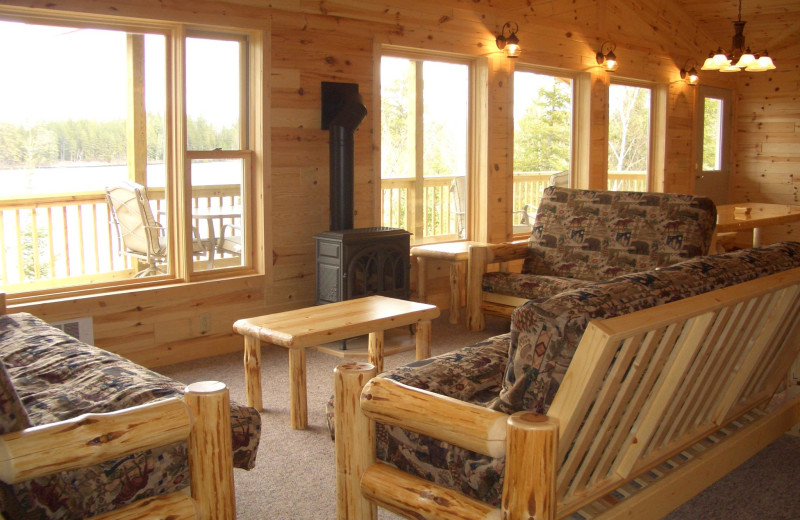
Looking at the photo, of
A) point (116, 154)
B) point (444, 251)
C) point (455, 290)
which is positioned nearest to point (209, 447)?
point (116, 154)

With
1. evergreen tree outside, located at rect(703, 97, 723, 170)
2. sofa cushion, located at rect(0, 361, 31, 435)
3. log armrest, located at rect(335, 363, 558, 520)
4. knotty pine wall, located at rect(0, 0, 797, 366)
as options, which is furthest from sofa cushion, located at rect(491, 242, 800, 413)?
evergreen tree outside, located at rect(703, 97, 723, 170)

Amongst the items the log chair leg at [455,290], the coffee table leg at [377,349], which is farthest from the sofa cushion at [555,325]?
the log chair leg at [455,290]

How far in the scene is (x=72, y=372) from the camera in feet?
8.71

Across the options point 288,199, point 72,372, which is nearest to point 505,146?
point 288,199

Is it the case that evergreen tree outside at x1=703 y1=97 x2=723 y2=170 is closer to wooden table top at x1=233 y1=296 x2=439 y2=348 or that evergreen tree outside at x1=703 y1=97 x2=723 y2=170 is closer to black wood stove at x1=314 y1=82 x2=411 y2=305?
black wood stove at x1=314 y1=82 x2=411 y2=305

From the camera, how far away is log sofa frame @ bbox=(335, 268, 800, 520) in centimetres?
183

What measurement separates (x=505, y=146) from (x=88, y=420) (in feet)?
16.9

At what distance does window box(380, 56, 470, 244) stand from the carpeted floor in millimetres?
2307

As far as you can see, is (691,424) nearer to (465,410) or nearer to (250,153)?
(465,410)

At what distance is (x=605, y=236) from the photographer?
509 centimetres

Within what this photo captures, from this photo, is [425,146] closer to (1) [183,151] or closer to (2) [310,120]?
(2) [310,120]

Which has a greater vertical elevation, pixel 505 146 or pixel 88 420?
pixel 505 146

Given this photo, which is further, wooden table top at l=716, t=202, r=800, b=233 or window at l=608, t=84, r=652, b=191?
window at l=608, t=84, r=652, b=191

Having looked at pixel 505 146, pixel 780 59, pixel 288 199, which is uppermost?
pixel 780 59
